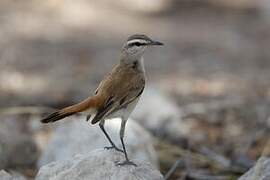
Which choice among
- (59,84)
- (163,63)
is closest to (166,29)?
(163,63)

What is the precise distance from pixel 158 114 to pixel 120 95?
3421mm

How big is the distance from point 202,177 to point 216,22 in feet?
23.9

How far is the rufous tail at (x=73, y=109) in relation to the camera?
19.9ft

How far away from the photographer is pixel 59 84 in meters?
11.1

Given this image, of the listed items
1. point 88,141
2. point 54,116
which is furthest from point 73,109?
point 88,141

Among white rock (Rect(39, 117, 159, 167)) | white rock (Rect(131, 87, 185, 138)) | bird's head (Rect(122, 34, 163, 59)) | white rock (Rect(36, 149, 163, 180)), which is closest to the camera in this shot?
white rock (Rect(36, 149, 163, 180))

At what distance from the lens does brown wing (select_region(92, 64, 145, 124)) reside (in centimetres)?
624

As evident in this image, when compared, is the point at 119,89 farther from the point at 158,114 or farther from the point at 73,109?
the point at 158,114

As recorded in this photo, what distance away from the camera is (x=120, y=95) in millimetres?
6336

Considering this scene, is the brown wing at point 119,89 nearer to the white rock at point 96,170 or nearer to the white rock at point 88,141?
the white rock at point 96,170

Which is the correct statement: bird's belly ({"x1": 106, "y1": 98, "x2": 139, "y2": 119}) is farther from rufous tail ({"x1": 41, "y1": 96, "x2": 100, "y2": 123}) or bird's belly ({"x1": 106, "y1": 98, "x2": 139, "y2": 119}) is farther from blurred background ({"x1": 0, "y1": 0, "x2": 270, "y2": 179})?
blurred background ({"x1": 0, "y1": 0, "x2": 270, "y2": 179})

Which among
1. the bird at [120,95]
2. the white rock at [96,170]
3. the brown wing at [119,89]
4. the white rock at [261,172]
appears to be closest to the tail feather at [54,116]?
the bird at [120,95]

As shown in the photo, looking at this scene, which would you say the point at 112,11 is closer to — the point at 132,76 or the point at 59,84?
the point at 59,84

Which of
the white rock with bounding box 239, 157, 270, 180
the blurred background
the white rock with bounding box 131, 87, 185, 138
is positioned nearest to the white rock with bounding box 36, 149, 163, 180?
the white rock with bounding box 239, 157, 270, 180
